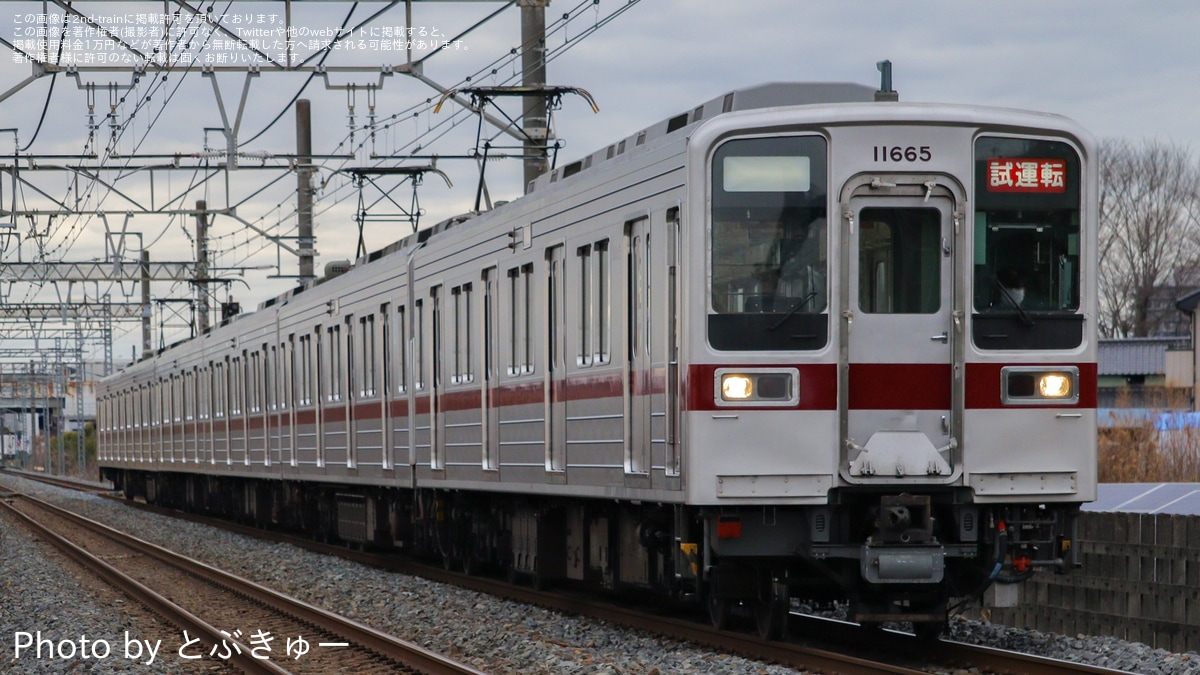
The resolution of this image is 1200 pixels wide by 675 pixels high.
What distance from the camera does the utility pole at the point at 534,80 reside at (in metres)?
16.0

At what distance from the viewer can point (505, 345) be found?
43.8 feet

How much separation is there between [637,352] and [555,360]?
5.92 feet

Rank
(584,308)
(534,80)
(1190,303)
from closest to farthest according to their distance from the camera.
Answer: (584,308) → (534,80) → (1190,303)

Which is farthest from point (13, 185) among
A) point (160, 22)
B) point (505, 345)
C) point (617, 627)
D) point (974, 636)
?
point (974, 636)

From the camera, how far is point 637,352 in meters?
10.3

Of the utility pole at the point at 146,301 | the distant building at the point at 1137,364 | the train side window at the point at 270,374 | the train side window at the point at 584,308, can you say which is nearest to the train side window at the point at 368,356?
the train side window at the point at 270,374

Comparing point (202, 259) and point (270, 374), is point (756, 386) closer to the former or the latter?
point (270, 374)

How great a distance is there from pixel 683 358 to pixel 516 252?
3.85 m

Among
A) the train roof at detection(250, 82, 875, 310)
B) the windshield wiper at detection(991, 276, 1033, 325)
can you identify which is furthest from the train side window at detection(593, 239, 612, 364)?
the windshield wiper at detection(991, 276, 1033, 325)

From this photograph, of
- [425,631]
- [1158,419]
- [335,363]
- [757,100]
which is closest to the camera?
Result: [757,100]

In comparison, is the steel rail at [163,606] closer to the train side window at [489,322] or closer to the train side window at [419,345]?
the train side window at [489,322]

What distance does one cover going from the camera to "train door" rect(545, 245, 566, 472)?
11867mm

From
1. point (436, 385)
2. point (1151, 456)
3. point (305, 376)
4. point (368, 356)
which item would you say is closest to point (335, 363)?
A: point (368, 356)

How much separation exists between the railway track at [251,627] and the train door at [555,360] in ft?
6.01
